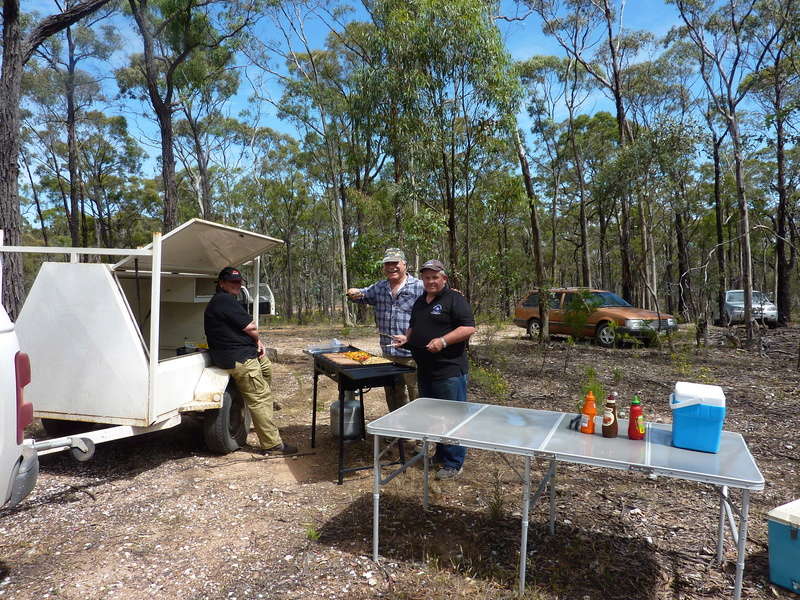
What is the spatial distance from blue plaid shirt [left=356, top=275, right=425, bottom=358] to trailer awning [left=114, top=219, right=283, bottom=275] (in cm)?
137

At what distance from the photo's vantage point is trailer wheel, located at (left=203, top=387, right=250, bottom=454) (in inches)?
189

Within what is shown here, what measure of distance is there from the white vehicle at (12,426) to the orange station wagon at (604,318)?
1006 centimetres

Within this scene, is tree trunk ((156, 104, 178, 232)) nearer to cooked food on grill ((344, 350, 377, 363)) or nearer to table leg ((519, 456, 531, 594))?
cooked food on grill ((344, 350, 377, 363))

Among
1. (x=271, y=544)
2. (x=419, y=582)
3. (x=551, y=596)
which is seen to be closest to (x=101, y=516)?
(x=271, y=544)

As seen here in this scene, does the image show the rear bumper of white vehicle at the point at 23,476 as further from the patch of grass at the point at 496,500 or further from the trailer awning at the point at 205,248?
the patch of grass at the point at 496,500

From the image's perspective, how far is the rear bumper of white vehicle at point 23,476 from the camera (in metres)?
2.50

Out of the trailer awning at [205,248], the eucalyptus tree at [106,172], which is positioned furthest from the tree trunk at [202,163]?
the trailer awning at [205,248]

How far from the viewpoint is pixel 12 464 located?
8.16ft

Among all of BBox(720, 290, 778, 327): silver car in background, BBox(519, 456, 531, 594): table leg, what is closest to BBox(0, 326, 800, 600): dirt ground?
BBox(519, 456, 531, 594): table leg

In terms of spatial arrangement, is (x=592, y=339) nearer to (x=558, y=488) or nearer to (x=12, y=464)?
(x=558, y=488)

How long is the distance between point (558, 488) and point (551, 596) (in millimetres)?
1487

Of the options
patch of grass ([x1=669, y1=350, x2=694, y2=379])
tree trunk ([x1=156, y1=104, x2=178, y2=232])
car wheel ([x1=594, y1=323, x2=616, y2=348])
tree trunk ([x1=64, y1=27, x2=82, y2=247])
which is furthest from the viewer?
tree trunk ([x1=64, y1=27, x2=82, y2=247])

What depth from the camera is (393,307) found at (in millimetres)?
4965

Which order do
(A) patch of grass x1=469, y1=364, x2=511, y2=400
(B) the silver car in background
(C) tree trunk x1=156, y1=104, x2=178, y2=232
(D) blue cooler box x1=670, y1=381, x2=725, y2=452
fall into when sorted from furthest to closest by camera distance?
(B) the silver car in background
(C) tree trunk x1=156, y1=104, x2=178, y2=232
(A) patch of grass x1=469, y1=364, x2=511, y2=400
(D) blue cooler box x1=670, y1=381, x2=725, y2=452
